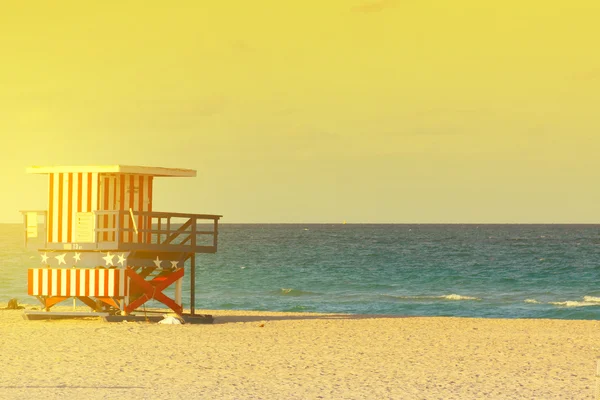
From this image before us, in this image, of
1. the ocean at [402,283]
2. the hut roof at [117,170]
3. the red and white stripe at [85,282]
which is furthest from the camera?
the ocean at [402,283]

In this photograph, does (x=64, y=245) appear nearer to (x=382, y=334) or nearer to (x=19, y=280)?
(x=382, y=334)

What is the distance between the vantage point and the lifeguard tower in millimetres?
21938

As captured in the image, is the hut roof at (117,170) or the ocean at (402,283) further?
the ocean at (402,283)

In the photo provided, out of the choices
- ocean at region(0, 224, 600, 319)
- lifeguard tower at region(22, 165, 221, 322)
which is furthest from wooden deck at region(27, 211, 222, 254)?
ocean at region(0, 224, 600, 319)

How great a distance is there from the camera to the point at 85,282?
72.0 ft

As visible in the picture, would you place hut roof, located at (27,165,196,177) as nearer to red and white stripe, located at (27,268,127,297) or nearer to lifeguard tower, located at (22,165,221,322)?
lifeguard tower, located at (22,165,221,322)

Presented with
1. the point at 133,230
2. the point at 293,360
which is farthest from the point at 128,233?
the point at 293,360

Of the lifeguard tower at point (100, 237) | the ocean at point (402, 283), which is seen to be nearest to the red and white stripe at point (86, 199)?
the lifeguard tower at point (100, 237)

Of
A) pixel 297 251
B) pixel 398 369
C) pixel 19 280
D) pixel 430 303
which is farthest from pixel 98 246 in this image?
pixel 297 251

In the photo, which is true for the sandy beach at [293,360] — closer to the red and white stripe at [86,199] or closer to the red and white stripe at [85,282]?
the red and white stripe at [85,282]

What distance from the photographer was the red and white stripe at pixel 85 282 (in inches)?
863

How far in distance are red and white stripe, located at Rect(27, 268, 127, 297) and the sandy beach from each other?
76 cm

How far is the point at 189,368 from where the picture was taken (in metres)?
14.8

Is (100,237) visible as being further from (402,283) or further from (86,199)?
(402,283)
